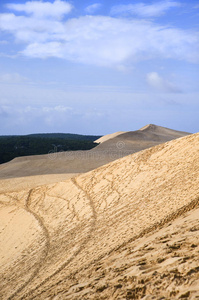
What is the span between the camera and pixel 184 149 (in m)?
11.6

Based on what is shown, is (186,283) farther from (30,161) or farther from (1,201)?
(30,161)

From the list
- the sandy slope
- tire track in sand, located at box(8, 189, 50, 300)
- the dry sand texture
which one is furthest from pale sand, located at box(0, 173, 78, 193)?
the sandy slope

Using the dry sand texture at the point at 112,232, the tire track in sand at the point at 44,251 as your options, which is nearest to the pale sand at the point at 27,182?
the dry sand texture at the point at 112,232

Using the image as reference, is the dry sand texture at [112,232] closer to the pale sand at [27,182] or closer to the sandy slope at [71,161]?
the pale sand at [27,182]

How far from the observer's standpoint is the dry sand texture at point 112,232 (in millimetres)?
4289

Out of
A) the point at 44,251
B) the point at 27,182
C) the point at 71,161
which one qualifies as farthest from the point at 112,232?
the point at 71,161

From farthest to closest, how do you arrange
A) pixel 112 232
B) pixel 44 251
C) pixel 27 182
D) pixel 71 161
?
pixel 71 161 < pixel 27 182 < pixel 44 251 < pixel 112 232

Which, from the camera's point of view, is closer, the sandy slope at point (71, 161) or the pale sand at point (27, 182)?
the pale sand at point (27, 182)

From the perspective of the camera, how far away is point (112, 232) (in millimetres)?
7621

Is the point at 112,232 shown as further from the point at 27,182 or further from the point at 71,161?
the point at 71,161

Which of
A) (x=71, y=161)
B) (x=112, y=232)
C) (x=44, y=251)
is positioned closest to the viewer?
(x=112, y=232)

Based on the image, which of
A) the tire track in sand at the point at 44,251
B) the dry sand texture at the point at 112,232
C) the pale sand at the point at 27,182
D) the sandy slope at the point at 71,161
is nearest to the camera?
the dry sand texture at the point at 112,232

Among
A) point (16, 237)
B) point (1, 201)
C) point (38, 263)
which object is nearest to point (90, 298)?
point (38, 263)

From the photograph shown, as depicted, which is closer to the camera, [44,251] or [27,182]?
[44,251]
